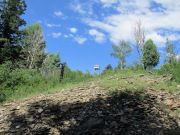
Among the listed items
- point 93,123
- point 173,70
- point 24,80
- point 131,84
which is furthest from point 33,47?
point 93,123

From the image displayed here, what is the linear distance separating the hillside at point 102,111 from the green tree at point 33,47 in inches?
1856

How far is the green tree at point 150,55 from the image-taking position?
41.0 m

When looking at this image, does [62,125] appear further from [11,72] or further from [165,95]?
[11,72]

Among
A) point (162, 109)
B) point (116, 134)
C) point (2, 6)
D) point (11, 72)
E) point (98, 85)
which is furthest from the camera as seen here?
point (2, 6)

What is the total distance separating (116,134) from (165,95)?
3.18 m

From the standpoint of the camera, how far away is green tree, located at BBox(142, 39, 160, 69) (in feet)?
135

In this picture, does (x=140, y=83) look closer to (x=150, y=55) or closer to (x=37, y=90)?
(x=37, y=90)

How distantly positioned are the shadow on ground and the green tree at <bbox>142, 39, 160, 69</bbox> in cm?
2582

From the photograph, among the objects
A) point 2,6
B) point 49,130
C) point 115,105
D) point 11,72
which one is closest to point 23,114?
point 49,130

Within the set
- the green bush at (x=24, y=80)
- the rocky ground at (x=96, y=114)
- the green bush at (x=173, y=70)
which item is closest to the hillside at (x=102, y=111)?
the rocky ground at (x=96, y=114)

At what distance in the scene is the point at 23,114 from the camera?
12.6 m

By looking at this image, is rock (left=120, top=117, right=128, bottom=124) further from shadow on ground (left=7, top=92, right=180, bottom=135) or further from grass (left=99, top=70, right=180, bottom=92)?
grass (left=99, top=70, right=180, bottom=92)

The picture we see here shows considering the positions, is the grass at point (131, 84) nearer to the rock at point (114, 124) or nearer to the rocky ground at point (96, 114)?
the rocky ground at point (96, 114)

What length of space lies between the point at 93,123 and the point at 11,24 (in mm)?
34758
